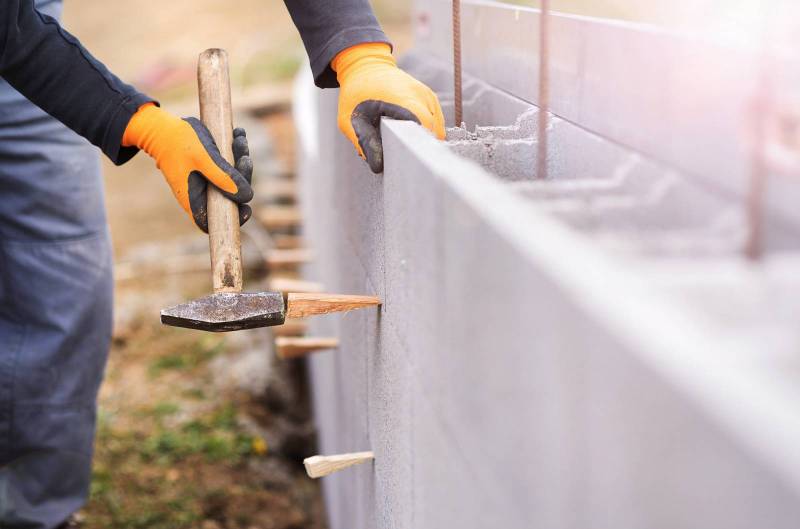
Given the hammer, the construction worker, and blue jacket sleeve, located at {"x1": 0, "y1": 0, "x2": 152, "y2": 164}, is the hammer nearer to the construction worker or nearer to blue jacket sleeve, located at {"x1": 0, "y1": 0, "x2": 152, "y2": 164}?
the construction worker

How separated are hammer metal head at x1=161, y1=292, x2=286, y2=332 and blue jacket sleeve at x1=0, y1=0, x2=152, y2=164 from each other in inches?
21.7

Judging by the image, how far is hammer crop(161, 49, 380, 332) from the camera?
2125 millimetres

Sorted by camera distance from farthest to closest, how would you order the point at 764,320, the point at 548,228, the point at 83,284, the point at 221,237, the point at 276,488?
the point at 276,488 < the point at 83,284 < the point at 221,237 < the point at 548,228 < the point at 764,320

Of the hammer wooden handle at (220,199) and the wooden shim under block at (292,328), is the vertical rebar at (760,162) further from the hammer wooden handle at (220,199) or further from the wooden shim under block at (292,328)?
the wooden shim under block at (292,328)

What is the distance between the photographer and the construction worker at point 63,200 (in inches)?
89.6

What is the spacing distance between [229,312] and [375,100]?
0.65m

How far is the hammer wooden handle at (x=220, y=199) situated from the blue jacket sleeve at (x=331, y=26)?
253 millimetres

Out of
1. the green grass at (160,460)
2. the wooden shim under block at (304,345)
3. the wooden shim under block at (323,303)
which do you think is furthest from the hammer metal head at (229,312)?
the green grass at (160,460)

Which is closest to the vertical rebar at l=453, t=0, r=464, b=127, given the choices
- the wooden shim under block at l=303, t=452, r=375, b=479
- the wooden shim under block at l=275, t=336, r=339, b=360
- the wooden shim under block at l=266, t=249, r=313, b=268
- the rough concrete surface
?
the rough concrete surface

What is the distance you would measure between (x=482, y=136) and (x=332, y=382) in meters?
1.86

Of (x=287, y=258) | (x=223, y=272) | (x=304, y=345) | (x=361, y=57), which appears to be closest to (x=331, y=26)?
(x=361, y=57)

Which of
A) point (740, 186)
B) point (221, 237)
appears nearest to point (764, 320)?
point (740, 186)

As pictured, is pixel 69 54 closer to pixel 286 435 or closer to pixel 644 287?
pixel 644 287

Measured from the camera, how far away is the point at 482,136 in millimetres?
1887
